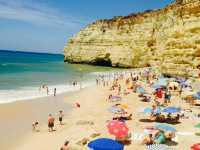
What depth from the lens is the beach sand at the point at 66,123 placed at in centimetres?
1681

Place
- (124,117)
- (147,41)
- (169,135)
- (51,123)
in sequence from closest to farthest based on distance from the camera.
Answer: (169,135) < (51,123) < (124,117) < (147,41)

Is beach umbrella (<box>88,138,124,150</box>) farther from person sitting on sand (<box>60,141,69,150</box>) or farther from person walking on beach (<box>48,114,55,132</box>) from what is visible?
person walking on beach (<box>48,114,55,132</box>)

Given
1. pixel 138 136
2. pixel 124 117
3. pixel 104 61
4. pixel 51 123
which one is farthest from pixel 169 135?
pixel 104 61

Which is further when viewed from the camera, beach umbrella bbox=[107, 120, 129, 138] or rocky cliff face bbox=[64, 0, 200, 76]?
rocky cliff face bbox=[64, 0, 200, 76]

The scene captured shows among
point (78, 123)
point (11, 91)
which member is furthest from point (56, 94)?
point (78, 123)

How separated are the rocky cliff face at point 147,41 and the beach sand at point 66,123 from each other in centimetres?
750

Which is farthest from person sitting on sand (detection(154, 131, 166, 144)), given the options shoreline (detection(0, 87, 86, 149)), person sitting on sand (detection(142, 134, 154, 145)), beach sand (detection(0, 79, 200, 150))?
shoreline (detection(0, 87, 86, 149))

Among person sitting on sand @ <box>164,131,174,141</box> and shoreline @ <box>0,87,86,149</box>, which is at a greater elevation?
person sitting on sand @ <box>164,131,174,141</box>

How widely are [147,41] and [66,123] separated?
179ft

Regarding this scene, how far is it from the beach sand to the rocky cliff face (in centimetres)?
750

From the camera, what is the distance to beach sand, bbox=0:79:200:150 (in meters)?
16.8

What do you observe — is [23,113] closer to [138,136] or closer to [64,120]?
[64,120]

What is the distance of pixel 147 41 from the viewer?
242 feet

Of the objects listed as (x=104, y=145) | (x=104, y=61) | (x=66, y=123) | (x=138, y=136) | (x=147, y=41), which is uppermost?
(x=147, y=41)
